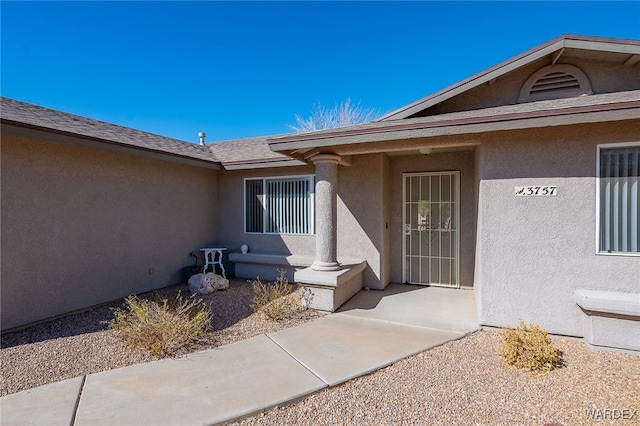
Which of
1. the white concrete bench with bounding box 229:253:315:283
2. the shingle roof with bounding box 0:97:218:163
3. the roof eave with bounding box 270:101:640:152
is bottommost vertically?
the white concrete bench with bounding box 229:253:315:283

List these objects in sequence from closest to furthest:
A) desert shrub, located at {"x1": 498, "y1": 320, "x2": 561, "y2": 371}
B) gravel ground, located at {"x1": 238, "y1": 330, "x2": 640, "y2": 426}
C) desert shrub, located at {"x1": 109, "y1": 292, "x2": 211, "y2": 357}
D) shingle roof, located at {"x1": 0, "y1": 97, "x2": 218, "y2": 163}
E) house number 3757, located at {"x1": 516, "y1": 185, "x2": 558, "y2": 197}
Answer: gravel ground, located at {"x1": 238, "y1": 330, "x2": 640, "y2": 426} → desert shrub, located at {"x1": 498, "y1": 320, "x2": 561, "y2": 371} → desert shrub, located at {"x1": 109, "y1": 292, "x2": 211, "y2": 357} → house number 3757, located at {"x1": 516, "y1": 185, "x2": 558, "y2": 197} → shingle roof, located at {"x1": 0, "y1": 97, "x2": 218, "y2": 163}

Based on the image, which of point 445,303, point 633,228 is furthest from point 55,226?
point 633,228

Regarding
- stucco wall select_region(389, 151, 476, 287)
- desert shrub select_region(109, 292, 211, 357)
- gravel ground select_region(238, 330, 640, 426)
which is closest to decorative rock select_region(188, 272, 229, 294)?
desert shrub select_region(109, 292, 211, 357)

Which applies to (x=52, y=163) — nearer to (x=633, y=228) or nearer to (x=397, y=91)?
(x=633, y=228)

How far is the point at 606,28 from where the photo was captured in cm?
783

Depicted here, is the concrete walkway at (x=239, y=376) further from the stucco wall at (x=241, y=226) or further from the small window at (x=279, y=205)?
the small window at (x=279, y=205)

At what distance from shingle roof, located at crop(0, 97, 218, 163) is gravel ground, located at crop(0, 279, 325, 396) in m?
3.71

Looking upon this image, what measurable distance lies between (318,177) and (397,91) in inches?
736

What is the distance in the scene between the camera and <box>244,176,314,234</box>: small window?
934 cm

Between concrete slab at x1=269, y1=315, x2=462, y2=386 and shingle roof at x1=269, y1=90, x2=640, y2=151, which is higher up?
shingle roof at x1=269, y1=90, x2=640, y2=151

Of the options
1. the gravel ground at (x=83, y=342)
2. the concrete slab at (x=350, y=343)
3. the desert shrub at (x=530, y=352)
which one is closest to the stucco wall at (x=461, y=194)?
the concrete slab at (x=350, y=343)

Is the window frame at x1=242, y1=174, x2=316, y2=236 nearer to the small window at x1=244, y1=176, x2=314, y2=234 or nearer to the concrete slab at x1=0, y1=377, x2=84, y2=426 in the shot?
the small window at x1=244, y1=176, x2=314, y2=234

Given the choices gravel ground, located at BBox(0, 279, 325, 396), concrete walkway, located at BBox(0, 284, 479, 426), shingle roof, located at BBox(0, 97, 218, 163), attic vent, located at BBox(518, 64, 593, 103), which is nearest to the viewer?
concrete walkway, located at BBox(0, 284, 479, 426)

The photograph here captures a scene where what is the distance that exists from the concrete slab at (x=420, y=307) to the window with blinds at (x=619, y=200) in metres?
2.54
